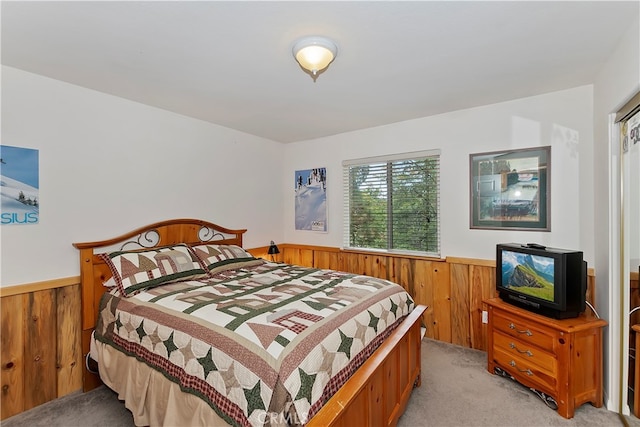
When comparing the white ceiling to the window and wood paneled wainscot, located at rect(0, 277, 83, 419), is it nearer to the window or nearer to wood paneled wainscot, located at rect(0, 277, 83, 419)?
the window

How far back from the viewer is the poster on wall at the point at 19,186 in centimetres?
210

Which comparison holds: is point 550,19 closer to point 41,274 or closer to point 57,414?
point 41,274

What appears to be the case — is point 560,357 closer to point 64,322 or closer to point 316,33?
point 316,33

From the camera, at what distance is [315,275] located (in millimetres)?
2711

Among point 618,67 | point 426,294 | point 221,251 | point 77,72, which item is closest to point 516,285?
point 426,294

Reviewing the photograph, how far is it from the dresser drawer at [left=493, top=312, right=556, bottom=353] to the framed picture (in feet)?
2.92

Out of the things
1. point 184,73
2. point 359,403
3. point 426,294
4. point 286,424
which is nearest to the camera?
point 286,424

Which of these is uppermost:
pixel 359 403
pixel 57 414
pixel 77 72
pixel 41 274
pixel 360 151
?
pixel 77 72

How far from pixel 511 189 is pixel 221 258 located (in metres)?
2.91

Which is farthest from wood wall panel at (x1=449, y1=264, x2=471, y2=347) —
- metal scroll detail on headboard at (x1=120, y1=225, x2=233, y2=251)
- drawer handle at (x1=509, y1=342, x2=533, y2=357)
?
metal scroll detail on headboard at (x1=120, y1=225, x2=233, y2=251)

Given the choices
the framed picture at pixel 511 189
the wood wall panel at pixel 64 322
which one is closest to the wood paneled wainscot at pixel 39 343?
the wood wall panel at pixel 64 322

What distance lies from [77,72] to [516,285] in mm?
3880

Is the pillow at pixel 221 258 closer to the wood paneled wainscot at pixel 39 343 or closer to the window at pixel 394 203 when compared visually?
the wood paneled wainscot at pixel 39 343

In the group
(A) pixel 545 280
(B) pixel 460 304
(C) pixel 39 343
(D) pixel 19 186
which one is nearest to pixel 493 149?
(A) pixel 545 280
